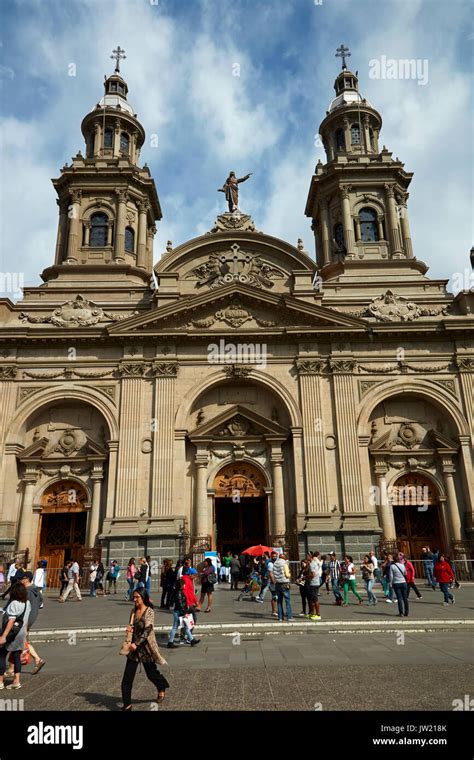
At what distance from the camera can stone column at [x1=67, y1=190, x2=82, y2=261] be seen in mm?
37281

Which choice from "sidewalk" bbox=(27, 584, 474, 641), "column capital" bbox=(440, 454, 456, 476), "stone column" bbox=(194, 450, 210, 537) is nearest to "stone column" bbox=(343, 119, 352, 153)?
"column capital" bbox=(440, 454, 456, 476)

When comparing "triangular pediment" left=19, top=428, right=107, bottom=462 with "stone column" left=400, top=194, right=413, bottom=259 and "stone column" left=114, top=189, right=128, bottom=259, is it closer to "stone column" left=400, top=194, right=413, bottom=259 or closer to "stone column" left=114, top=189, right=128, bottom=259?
"stone column" left=114, top=189, right=128, bottom=259

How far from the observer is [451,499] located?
92.8 feet

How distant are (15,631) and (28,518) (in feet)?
68.5

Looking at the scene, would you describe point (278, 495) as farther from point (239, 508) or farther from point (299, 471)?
point (239, 508)

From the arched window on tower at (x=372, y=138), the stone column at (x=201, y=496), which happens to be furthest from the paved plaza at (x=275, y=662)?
the arched window on tower at (x=372, y=138)

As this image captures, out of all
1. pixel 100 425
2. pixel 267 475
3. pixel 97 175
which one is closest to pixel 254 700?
pixel 267 475

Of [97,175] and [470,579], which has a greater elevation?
[97,175]

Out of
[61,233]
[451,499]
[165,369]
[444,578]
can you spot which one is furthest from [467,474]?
[61,233]

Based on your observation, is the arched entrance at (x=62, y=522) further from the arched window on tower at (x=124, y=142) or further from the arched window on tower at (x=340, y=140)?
the arched window on tower at (x=340, y=140)

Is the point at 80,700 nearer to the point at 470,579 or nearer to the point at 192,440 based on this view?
the point at 192,440

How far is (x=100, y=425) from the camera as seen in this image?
2986 cm
